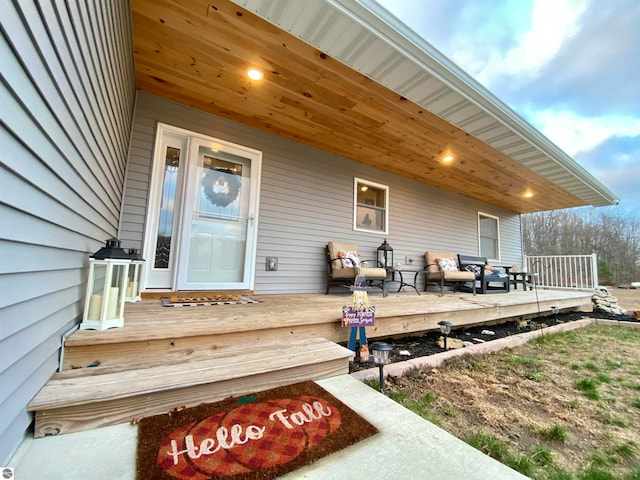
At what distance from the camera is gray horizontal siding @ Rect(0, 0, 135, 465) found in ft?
2.29

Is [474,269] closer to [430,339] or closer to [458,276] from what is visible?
[458,276]

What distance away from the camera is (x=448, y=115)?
2.89 meters

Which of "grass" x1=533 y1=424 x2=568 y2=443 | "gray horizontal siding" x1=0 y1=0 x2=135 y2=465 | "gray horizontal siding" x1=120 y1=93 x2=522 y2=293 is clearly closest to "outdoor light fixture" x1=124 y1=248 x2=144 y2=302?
"gray horizontal siding" x1=120 y1=93 x2=522 y2=293

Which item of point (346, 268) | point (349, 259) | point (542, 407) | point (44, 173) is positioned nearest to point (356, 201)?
point (349, 259)

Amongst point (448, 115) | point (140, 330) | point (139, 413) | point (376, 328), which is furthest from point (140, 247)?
point (448, 115)

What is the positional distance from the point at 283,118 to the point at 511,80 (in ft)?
29.8

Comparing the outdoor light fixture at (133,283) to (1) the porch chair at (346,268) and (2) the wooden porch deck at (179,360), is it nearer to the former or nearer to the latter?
(2) the wooden porch deck at (179,360)

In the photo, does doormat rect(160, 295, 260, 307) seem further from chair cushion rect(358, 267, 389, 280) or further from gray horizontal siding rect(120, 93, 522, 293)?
chair cushion rect(358, 267, 389, 280)

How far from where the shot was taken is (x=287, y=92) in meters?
2.81

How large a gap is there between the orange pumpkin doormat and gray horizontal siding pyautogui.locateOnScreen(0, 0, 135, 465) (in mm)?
443

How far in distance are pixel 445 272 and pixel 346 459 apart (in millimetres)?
4375

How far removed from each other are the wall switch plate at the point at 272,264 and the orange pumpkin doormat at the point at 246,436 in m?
2.37

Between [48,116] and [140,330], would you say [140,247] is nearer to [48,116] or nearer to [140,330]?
[140,330]

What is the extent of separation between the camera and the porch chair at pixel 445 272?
467 cm
